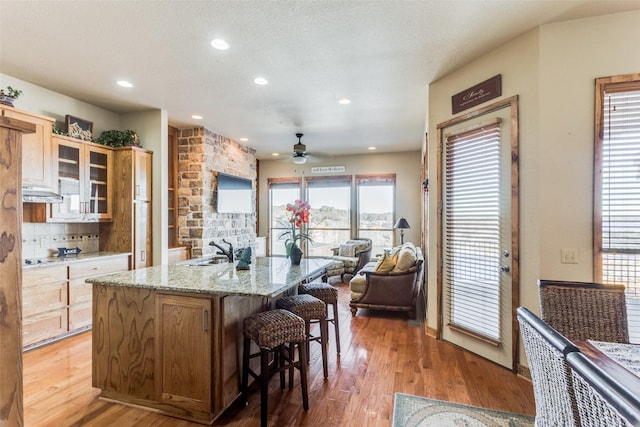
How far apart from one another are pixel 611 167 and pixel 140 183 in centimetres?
505

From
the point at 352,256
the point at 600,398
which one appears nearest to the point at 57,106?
the point at 600,398

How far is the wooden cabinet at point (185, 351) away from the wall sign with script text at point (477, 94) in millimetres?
2957

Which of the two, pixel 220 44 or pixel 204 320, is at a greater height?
pixel 220 44

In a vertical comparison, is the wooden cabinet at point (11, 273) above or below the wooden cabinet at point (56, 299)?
→ above

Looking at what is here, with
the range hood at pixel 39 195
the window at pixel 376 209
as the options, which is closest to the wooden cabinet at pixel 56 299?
the range hood at pixel 39 195

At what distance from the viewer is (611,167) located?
2422 mm

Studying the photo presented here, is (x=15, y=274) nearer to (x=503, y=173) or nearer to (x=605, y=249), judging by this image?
(x=503, y=173)

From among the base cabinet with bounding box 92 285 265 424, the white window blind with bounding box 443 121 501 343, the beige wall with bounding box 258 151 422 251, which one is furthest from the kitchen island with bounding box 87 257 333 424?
the beige wall with bounding box 258 151 422 251

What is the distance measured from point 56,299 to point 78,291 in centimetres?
24

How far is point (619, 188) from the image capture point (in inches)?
94.8

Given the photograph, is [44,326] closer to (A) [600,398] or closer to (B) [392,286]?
(B) [392,286]

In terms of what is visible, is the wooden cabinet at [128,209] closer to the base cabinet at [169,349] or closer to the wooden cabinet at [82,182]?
the wooden cabinet at [82,182]

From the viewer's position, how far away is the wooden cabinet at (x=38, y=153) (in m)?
3.21

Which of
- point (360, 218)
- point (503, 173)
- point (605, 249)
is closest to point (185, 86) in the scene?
point (503, 173)
